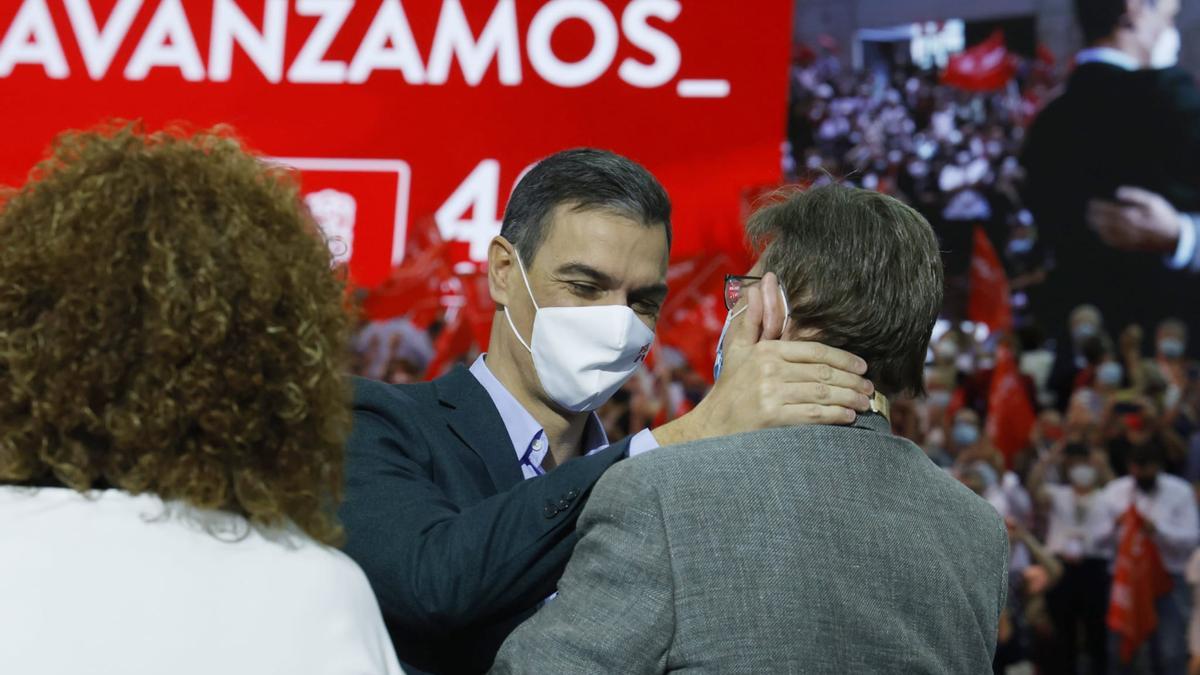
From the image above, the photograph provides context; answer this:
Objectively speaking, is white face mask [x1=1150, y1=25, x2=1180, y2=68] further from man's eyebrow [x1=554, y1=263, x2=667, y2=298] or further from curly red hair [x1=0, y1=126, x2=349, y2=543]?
curly red hair [x1=0, y1=126, x2=349, y2=543]

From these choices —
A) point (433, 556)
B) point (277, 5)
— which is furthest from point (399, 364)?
point (433, 556)

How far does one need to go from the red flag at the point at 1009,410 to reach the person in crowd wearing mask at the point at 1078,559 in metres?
0.54

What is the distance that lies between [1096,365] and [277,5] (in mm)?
5646

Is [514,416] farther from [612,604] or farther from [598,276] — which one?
[612,604]

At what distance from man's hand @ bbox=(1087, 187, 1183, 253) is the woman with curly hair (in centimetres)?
1133

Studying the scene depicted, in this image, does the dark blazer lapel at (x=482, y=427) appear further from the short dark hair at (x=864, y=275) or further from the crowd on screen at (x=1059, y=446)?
the crowd on screen at (x=1059, y=446)

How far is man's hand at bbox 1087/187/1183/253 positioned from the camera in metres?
11.6

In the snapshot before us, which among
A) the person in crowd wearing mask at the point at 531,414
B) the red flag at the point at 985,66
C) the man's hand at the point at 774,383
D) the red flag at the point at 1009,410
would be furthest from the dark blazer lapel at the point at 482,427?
the red flag at the point at 985,66

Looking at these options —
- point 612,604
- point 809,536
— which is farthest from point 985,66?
point 612,604

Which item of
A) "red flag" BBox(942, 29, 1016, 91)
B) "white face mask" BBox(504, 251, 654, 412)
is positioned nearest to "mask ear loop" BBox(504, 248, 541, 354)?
"white face mask" BBox(504, 251, 654, 412)

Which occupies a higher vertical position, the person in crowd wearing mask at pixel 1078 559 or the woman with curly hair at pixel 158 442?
the woman with curly hair at pixel 158 442

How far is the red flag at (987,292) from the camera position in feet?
30.9

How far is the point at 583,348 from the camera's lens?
238 cm

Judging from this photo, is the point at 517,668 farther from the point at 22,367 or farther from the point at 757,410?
the point at 22,367
